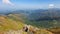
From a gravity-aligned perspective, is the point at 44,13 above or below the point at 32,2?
below

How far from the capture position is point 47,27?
414 cm

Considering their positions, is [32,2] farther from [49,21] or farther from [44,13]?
[49,21]

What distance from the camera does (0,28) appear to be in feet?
12.9

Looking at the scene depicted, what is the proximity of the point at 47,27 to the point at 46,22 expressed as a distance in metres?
0.18

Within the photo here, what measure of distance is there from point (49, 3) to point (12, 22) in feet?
4.81

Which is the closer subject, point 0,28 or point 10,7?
point 0,28

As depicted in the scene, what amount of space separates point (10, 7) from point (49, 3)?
140 centimetres

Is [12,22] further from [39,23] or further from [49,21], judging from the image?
[49,21]

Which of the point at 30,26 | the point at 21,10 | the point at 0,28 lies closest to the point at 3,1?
the point at 21,10

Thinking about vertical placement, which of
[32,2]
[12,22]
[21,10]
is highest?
[32,2]

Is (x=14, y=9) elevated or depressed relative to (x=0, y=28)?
elevated

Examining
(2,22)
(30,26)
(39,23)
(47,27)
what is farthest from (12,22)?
(47,27)

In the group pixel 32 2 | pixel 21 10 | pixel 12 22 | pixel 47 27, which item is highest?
pixel 32 2

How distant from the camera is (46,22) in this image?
13.6 feet
